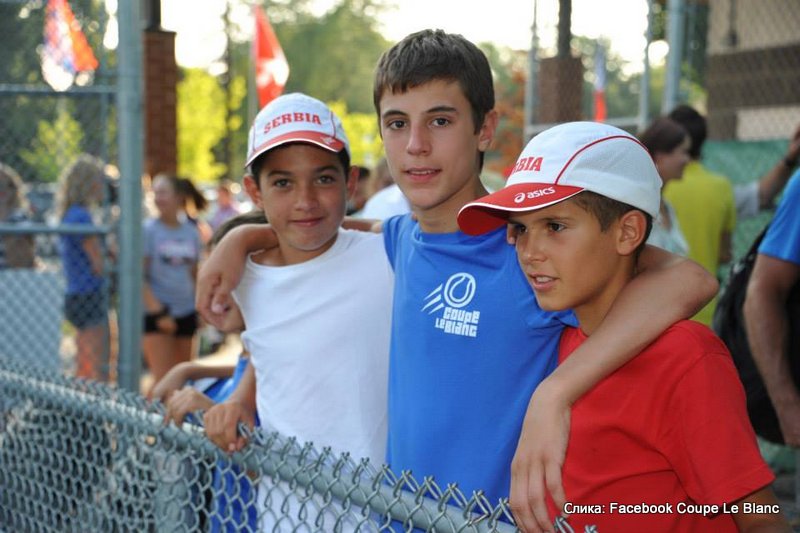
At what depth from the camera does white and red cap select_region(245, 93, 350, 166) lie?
2.78 metres

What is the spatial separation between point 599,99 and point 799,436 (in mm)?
7479

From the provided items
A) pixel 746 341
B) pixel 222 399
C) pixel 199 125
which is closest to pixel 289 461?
pixel 222 399

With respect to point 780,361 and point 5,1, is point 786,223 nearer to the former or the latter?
point 780,361

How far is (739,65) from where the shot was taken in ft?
30.8

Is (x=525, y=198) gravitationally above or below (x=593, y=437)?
above

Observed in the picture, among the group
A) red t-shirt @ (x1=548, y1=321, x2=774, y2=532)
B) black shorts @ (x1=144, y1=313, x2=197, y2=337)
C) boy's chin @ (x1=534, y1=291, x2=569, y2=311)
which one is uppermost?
boy's chin @ (x1=534, y1=291, x2=569, y2=311)

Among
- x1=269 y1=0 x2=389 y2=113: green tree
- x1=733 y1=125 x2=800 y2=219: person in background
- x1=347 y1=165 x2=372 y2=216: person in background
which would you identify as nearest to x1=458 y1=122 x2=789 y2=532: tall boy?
x1=733 y1=125 x2=800 y2=219: person in background

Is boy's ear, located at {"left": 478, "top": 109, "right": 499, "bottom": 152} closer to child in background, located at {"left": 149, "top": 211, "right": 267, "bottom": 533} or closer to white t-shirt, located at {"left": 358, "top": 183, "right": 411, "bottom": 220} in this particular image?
child in background, located at {"left": 149, "top": 211, "right": 267, "bottom": 533}

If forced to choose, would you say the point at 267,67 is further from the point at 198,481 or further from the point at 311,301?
the point at 198,481

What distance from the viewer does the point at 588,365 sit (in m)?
1.80

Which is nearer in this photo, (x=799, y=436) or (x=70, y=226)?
(x=799, y=436)

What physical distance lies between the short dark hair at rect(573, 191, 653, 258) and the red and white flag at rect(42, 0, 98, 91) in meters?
4.02

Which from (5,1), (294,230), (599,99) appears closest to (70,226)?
(5,1)

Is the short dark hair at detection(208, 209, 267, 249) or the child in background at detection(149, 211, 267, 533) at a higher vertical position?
the short dark hair at detection(208, 209, 267, 249)
